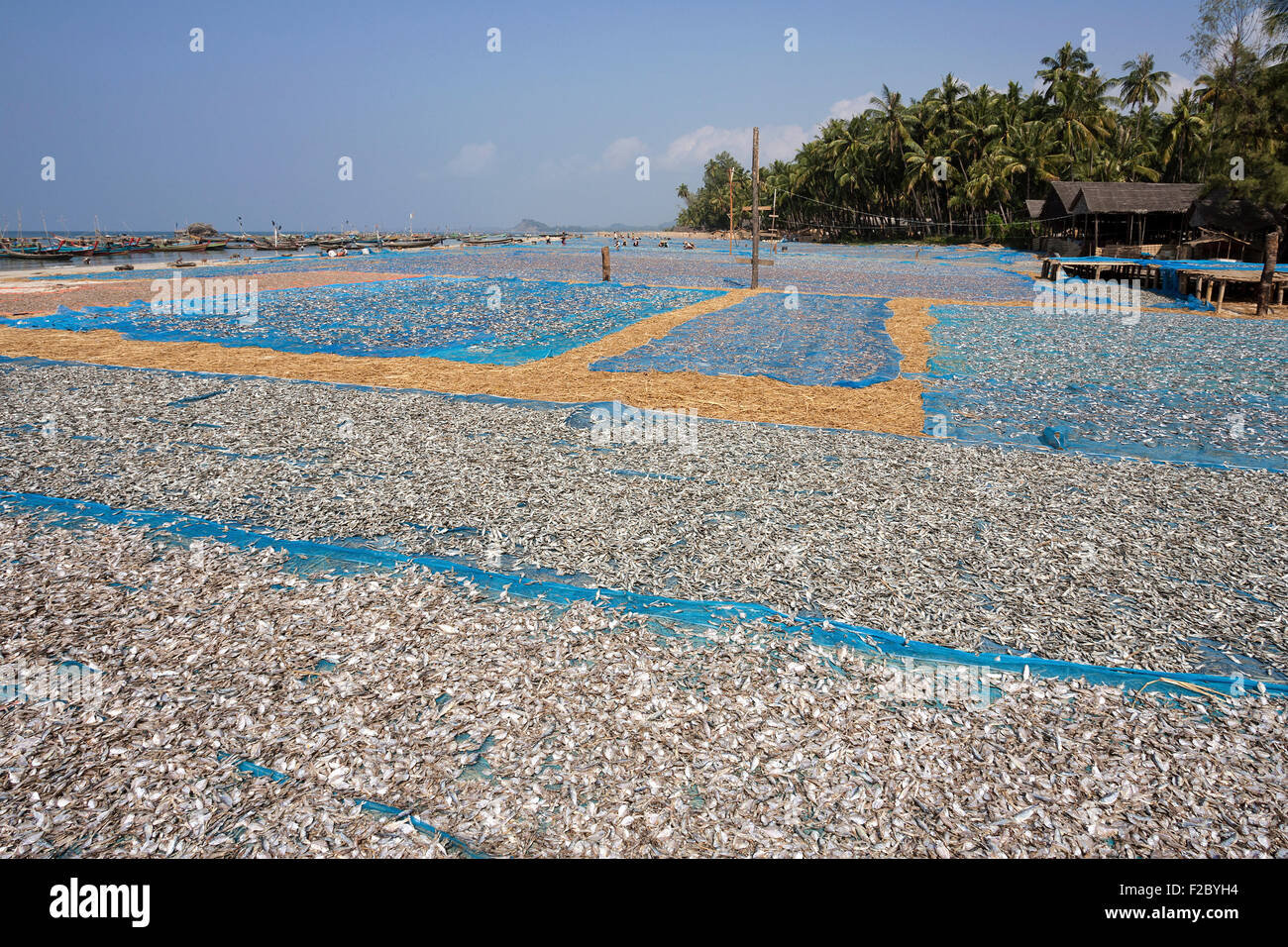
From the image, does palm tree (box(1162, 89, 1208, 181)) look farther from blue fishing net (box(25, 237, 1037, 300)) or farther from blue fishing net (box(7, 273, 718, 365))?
blue fishing net (box(7, 273, 718, 365))

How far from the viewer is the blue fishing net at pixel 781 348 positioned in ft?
50.8

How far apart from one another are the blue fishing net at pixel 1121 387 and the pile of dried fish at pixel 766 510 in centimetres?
110

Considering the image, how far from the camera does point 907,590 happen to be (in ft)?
20.6

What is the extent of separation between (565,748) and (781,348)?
15082 millimetres

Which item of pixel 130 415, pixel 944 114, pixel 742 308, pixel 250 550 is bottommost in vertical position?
pixel 250 550

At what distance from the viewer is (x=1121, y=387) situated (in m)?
13.7

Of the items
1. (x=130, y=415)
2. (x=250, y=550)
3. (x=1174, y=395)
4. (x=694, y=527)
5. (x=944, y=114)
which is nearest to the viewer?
(x=250, y=550)

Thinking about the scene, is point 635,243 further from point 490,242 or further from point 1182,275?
point 1182,275

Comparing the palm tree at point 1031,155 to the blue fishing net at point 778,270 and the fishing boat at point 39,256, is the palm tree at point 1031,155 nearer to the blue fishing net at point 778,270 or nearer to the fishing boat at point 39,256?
the blue fishing net at point 778,270

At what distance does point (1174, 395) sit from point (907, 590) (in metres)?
10.3

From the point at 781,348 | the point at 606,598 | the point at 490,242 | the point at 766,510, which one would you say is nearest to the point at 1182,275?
the point at 781,348

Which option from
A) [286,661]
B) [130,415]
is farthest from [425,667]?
[130,415]

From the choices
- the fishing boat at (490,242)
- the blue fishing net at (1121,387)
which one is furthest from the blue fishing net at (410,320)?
the fishing boat at (490,242)
